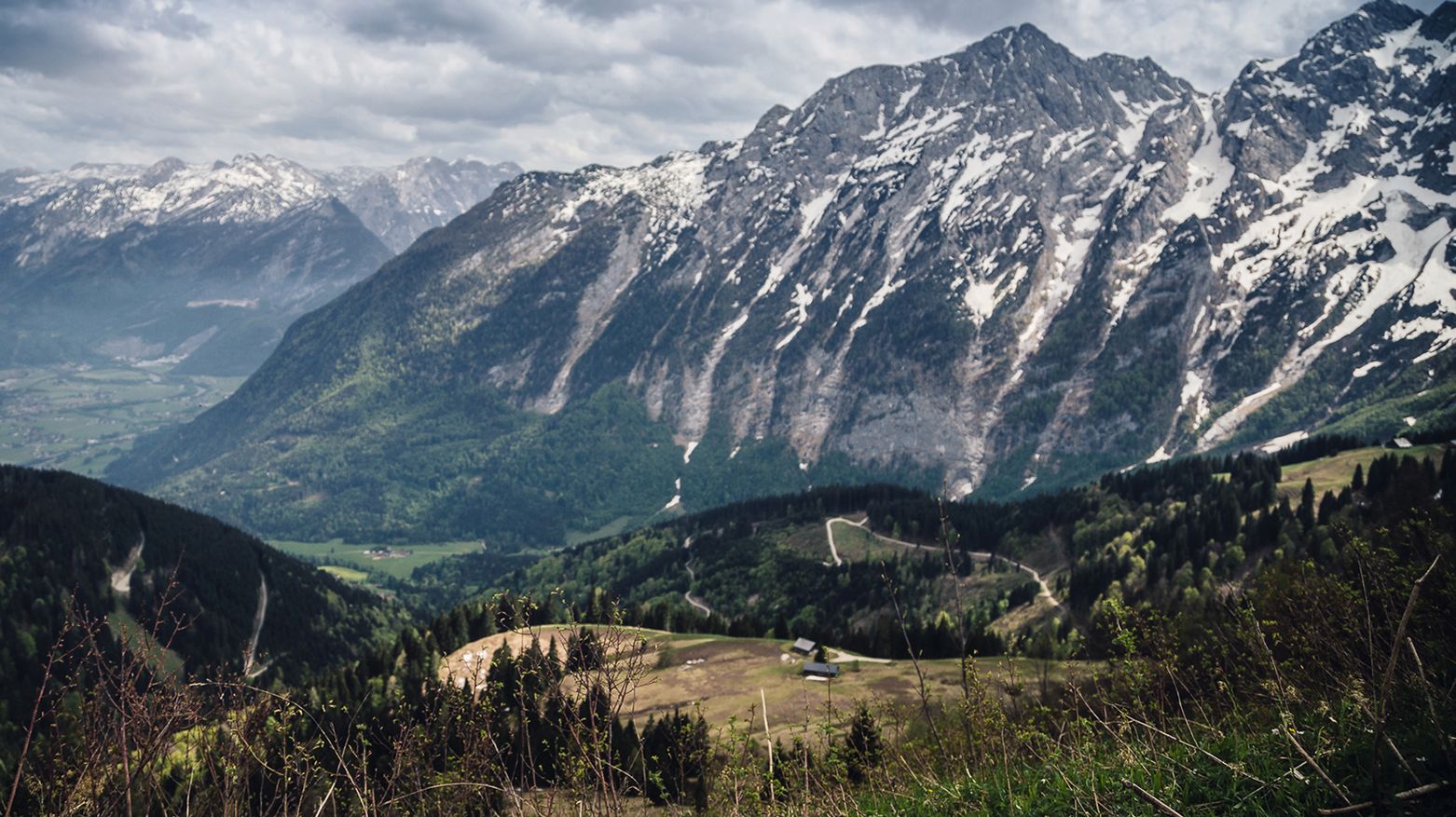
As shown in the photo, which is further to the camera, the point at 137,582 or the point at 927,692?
the point at 137,582

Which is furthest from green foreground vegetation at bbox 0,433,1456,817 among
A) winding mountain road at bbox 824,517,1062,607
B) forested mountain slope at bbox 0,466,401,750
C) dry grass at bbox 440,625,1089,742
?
forested mountain slope at bbox 0,466,401,750

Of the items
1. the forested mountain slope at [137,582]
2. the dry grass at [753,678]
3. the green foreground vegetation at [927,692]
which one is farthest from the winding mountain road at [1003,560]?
the forested mountain slope at [137,582]

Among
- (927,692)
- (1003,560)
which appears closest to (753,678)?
(927,692)

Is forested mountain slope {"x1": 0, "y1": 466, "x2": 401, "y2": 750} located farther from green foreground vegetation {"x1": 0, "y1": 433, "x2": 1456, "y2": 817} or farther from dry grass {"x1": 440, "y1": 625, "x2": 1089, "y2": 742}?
dry grass {"x1": 440, "y1": 625, "x2": 1089, "y2": 742}

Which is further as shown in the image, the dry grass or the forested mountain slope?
the forested mountain slope

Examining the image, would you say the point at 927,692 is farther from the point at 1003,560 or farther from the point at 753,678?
the point at 1003,560

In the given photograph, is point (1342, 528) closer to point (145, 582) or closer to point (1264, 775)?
point (1264, 775)

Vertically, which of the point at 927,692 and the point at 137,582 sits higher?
the point at 927,692

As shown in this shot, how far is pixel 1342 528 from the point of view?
20.2 m

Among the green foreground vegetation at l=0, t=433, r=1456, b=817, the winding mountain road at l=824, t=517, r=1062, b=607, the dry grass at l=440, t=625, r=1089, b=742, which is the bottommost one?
the winding mountain road at l=824, t=517, r=1062, b=607

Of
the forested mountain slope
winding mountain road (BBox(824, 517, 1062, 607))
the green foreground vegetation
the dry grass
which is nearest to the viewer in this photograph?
the green foreground vegetation

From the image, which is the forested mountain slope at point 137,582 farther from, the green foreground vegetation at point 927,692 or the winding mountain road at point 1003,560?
the winding mountain road at point 1003,560

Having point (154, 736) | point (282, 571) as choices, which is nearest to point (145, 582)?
point (282, 571)

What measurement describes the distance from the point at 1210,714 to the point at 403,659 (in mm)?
95224
